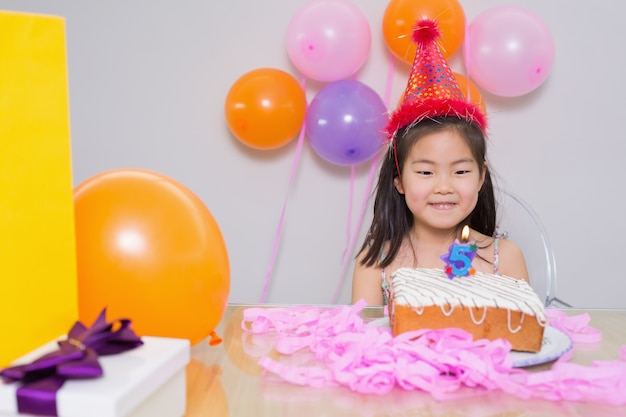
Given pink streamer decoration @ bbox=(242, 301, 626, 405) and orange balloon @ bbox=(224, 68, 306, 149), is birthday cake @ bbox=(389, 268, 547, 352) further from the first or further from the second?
orange balloon @ bbox=(224, 68, 306, 149)

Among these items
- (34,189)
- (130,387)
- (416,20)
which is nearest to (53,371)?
(130,387)

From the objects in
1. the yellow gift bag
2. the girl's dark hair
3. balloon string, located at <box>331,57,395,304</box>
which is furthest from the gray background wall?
the yellow gift bag

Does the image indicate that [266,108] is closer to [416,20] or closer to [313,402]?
[416,20]

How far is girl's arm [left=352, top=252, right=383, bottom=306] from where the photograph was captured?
1.66 metres

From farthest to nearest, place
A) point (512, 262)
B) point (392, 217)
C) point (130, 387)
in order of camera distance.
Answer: point (392, 217) → point (512, 262) → point (130, 387)

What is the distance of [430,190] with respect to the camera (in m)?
1.52

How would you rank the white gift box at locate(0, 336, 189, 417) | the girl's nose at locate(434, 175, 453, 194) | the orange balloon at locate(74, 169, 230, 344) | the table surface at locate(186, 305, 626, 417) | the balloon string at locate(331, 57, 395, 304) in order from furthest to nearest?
the balloon string at locate(331, 57, 395, 304) < the girl's nose at locate(434, 175, 453, 194) < the orange balloon at locate(74, 169, 230, 344) < the table surface at locate(186, 305, 626, 417) < the white gift box at locate(0, 336, 189, 417)

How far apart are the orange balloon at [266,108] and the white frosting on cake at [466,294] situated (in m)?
1.29

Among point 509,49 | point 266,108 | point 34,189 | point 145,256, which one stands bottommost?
point 145,256

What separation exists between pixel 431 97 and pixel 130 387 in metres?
1.17

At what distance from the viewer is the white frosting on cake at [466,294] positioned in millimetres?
894

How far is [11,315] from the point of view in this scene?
0.64 m

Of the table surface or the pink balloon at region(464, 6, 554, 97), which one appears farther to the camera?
the pink balloon at region(464, 6, 554, 97)

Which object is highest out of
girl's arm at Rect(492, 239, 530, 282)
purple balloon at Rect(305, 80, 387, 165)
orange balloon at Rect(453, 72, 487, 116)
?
orange balloon at Rect(453, 72, 487, 116)
